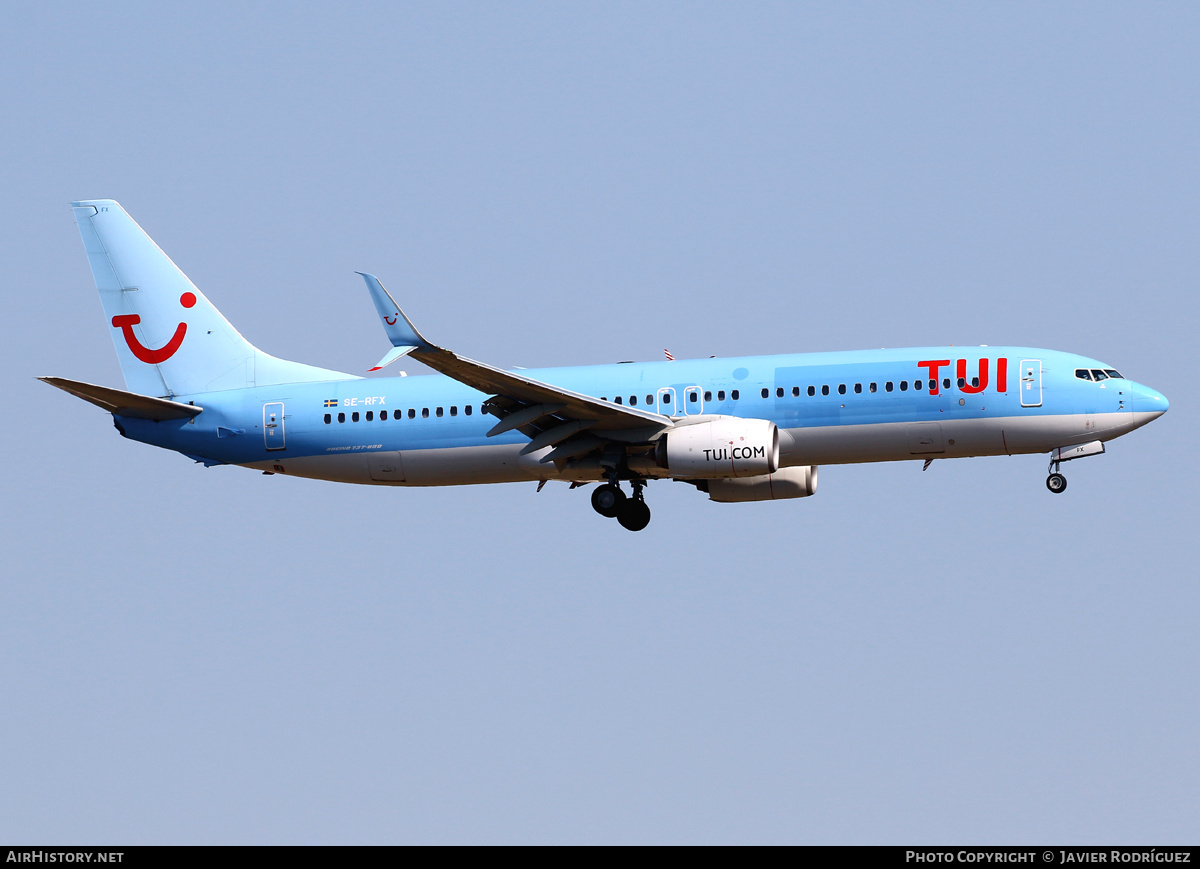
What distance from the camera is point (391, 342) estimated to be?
3659 centimetres

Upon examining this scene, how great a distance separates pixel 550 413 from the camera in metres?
41.0

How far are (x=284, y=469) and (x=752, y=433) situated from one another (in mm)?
14023

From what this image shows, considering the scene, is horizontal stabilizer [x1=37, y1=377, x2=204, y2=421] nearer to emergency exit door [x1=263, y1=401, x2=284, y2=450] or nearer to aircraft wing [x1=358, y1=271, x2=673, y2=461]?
emergency exit door [x1=263, y1=401, x2=284, y2=450]

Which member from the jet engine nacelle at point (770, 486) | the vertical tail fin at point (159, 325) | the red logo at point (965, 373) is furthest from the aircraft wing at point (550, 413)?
the vertical tail fin at point (159, 325)

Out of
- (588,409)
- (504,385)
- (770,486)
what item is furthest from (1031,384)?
(504,385)

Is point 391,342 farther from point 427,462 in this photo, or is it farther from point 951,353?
point 951,353

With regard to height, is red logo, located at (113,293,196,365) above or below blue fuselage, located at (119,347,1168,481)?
above

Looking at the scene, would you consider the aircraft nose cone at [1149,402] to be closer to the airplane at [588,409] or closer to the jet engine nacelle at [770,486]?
the airplane at [588,409]

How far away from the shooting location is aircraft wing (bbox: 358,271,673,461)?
3909 cm

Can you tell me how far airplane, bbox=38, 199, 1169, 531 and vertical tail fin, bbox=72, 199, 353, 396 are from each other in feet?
0.19

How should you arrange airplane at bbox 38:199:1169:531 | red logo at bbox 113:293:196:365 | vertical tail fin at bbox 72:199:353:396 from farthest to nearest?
1. red logo at bbox 113:293:196:365
2. vertical tail fin at bbox 72:199:353:396
3. airplane at bbox 38:199:1169:531

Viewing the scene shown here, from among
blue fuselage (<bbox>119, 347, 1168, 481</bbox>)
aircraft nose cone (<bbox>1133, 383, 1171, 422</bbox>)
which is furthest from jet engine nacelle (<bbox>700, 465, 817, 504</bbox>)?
aircraft nose cone (<bbox>1133, 383, 1171, 422</bbox>)
